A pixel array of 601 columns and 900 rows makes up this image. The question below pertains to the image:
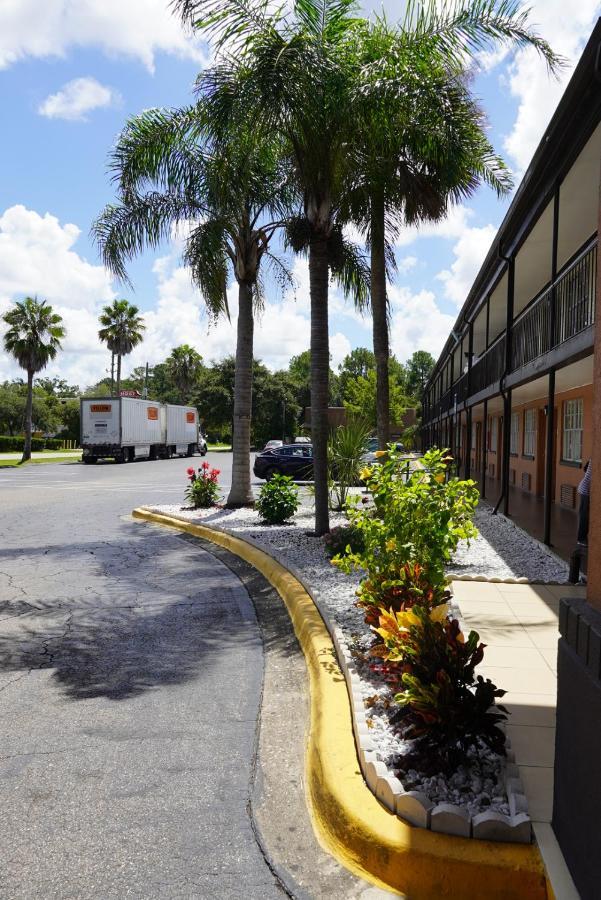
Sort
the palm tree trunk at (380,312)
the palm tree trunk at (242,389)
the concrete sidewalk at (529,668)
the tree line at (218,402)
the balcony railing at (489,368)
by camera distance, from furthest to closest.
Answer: the tree line at (218,402), the palm tree trunk at (242,389), the balcony railing at (489,368), the palm tree trunk at (380,312), the concrete sidewalk at (529,668)

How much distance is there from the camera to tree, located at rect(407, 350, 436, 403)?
12938 centimetres

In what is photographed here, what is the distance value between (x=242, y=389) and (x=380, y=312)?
331cm

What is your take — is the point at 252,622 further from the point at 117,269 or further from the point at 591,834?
the point at 117,269

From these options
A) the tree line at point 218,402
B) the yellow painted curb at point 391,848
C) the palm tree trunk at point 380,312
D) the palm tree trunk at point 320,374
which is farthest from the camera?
the tree line at point 218,402

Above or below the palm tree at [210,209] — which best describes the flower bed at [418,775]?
below

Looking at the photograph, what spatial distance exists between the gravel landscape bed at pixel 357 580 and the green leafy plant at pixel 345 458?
0.70 metres

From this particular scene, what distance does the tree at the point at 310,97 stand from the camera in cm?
1026

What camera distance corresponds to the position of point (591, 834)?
2486 mm

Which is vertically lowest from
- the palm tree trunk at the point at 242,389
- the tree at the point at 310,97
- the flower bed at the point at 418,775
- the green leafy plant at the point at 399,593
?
the flower bed at the point at 418,775

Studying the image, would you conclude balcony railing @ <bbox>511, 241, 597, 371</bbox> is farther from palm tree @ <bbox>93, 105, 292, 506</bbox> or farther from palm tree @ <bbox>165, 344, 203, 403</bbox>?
palm tree @ <bbox>165, 344, 203, 403</bbox>

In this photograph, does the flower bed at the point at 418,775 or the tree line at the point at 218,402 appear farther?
the tree line at the point at 218,402

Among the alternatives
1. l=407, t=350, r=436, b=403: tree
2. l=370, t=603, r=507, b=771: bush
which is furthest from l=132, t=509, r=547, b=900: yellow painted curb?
l=407, t=350, r=436, b=403: tree

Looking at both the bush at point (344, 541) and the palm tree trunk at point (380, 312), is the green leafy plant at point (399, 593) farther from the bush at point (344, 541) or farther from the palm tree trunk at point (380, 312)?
the palm tree trunk at point (380, 312)

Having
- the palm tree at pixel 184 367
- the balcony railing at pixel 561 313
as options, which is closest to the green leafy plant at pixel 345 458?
the balcony railing at pixel 561 313
